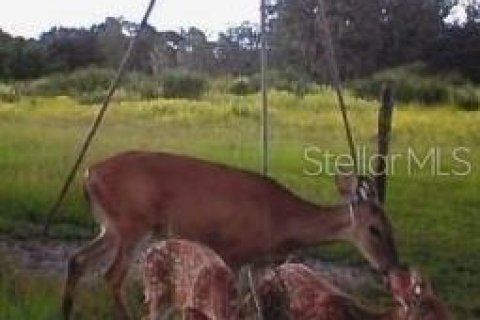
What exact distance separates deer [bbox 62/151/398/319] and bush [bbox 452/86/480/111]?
1.67 feet

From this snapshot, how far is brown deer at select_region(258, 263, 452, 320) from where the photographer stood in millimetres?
1602

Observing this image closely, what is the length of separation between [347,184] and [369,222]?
4.8 inches

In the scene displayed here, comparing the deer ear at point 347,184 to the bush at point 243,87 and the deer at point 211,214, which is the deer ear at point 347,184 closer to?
the deer at point 211,214

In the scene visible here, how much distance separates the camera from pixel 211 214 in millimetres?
3037

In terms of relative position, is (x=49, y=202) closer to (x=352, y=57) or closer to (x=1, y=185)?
(x=1, y=185)

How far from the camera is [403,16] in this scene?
130 inches

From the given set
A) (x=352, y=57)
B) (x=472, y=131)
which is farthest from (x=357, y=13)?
(x=472, y=131)

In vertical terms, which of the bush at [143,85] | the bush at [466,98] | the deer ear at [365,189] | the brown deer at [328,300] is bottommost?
the deer ear at [365,189]

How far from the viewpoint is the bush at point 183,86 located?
3406 mm

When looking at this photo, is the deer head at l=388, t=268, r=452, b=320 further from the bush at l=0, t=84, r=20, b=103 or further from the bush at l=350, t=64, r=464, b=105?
the bush at l=0, t=84, r=20, b=103

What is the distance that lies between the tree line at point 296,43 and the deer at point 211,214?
378 millimetres

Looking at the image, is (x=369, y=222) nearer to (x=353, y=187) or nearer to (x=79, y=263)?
(x=353, y=187)

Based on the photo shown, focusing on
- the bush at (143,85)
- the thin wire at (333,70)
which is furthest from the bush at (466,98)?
the bush at (143,85)

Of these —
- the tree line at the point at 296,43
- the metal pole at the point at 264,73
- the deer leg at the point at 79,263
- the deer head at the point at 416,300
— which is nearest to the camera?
the deer head at the point at 416,300
